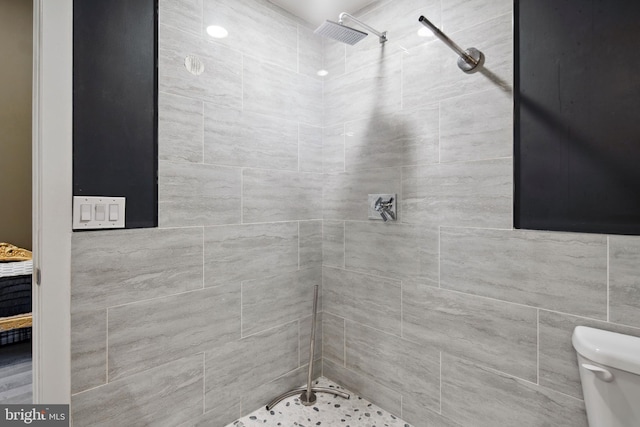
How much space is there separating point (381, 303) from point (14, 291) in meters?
2.96

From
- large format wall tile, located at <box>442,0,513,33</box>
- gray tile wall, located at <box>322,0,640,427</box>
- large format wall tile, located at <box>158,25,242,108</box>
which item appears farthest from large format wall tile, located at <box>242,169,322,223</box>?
large format wall tile, located at <box>442,0,513,33</box>

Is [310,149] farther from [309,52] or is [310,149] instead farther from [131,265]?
[131,265]

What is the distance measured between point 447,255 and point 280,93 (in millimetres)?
1165

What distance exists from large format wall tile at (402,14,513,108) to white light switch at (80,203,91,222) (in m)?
1.36

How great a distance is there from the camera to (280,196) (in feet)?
5.55

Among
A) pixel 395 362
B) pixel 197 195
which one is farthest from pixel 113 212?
pixel 395 362

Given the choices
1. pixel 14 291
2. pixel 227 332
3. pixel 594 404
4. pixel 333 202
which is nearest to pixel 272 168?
pixel 333 202

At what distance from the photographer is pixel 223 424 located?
1.47m

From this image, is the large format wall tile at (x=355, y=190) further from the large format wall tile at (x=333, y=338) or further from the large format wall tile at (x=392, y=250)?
the large format wall tile at (x=333, y=338)

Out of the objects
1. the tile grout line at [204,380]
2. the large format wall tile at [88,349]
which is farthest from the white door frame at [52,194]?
the tile grout line at [204,380]

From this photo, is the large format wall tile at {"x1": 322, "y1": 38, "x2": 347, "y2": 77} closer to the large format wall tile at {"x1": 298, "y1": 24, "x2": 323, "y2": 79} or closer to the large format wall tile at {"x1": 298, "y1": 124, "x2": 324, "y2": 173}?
the large format wall tile at {"x1": 298, "y1": 24, "x2": 323, "y2": 79}

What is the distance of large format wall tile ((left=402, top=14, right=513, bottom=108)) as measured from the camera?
46.9 inches

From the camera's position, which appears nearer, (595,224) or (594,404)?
(594,404)

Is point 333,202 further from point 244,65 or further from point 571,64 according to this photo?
point 571,64
